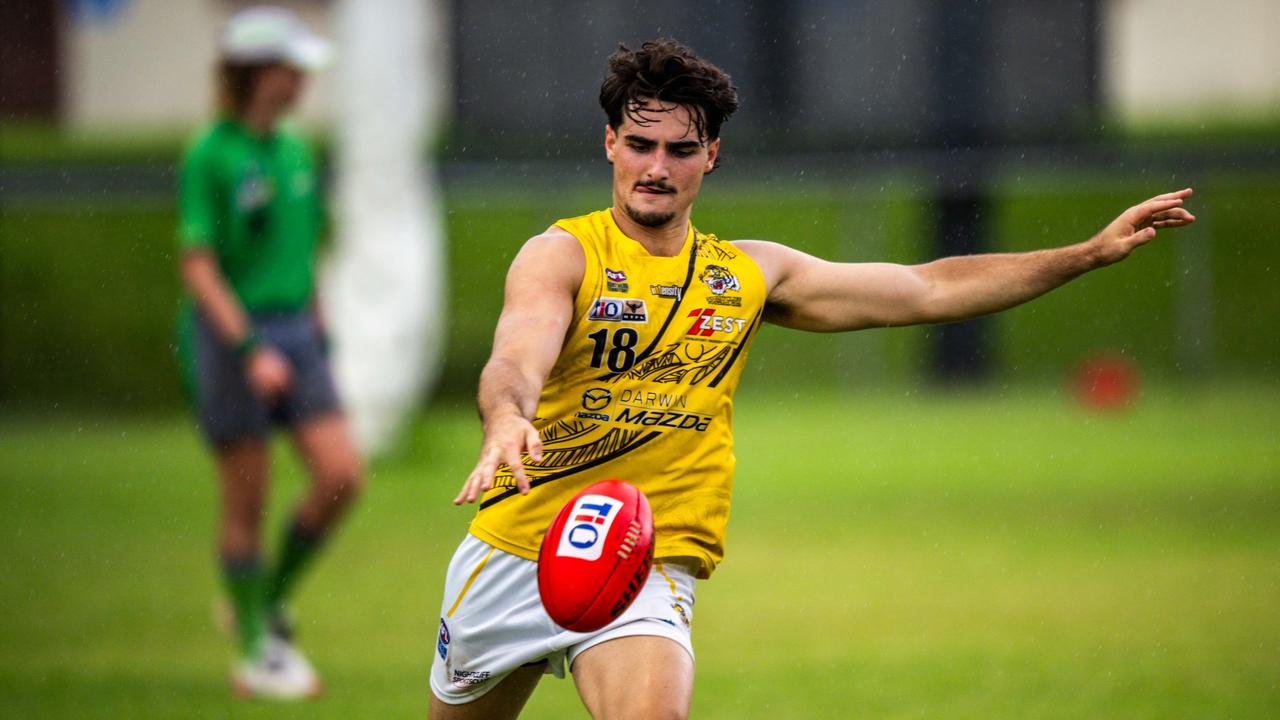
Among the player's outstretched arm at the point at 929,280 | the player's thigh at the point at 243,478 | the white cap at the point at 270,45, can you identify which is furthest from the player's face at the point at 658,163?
the white cap at the point at 270,45

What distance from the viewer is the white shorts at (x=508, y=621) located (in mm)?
4594

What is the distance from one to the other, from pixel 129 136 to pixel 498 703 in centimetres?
1938

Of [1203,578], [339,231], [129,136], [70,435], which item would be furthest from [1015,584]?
[129,136]

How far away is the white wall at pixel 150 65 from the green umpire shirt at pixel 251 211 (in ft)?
57.3

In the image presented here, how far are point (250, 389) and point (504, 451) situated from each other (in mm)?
4196

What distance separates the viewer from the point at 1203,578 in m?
10.5

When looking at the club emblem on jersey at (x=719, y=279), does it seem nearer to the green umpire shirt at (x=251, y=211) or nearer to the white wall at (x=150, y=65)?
the green umpire shirt at (x=251, y=211)

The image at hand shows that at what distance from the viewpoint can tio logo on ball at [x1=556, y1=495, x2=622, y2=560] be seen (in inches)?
165

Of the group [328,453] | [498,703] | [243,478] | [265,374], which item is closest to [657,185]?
[498,703]

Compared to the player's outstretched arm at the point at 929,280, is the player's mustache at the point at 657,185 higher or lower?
higher

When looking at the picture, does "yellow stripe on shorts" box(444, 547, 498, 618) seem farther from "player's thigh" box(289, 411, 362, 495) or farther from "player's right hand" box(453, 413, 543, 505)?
"player's thigh" box(289, 411, 362, 495)

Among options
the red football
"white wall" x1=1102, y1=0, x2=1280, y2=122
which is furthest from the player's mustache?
"white wall" x1=1102, y1=0, x2=1280, y2=122

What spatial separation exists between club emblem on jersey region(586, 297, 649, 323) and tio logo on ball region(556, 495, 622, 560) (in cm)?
58

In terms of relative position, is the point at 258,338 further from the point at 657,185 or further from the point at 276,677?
the point at 657,185
